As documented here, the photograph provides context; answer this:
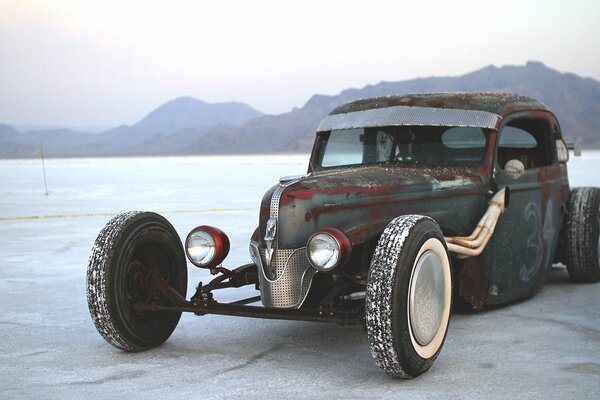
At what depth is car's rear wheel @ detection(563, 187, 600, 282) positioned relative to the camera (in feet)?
25.3

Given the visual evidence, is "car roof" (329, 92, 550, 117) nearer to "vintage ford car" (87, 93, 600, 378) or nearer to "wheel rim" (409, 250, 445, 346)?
"vintage ford car" (87, 93, 600, 378)

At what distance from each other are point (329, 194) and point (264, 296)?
79 centimetres

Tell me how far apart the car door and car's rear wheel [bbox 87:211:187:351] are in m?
2.59

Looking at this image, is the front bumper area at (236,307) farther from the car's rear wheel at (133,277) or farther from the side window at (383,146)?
the side window at (383,146)

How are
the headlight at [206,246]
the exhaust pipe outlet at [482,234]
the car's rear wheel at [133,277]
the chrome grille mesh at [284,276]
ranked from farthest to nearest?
the exhaust pipe outlet at [482,234] → the headlight at [206,246] → the car's rear wheel at [133,277] → the chrome grille mesh at [284,276]

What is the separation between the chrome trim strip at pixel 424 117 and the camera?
6551mm

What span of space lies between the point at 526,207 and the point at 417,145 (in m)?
1.10

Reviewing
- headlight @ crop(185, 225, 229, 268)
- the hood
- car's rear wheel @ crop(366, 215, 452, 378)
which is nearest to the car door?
the hood

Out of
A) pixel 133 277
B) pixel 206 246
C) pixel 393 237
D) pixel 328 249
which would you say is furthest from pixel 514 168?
pixel 133 277

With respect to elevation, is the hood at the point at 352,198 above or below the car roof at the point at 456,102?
below

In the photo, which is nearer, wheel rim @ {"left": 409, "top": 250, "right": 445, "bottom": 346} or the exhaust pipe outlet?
wheel rim @ {"left": 409, "top": 250, "right": 445, "bottom": 346}

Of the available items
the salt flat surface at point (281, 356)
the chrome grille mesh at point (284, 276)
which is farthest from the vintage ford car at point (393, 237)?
the salt flat surface at point (281, 356)

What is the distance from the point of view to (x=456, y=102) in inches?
265

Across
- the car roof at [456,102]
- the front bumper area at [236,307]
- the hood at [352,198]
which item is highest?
the car roof at [456,102]
